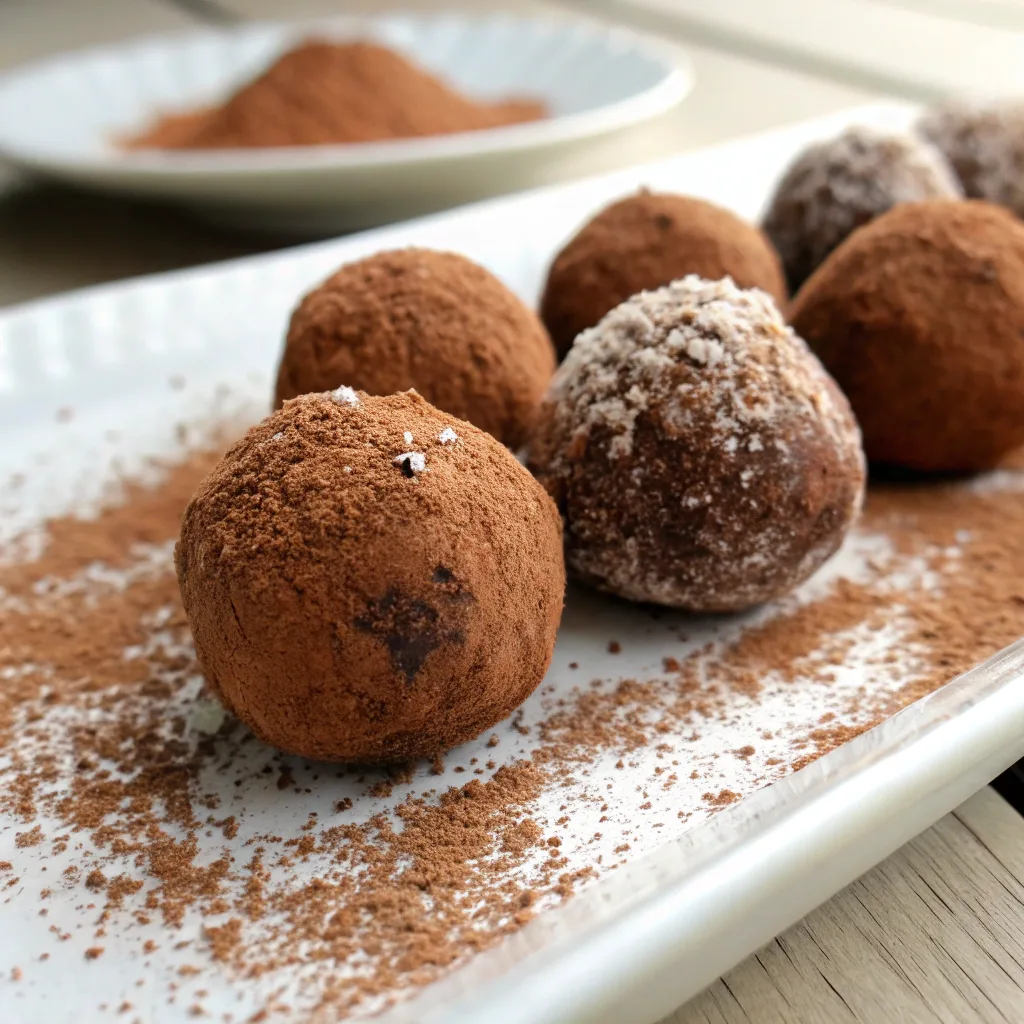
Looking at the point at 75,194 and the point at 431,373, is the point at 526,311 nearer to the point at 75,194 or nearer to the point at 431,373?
the point at 431,373

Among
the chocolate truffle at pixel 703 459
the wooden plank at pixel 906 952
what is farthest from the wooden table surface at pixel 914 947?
the chocolate truffle at pixel 703 459

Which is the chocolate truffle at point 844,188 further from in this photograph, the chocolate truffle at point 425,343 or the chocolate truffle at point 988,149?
the chocolate truffle at point 425,343

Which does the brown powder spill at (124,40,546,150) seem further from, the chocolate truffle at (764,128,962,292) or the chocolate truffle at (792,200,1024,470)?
the chocolate truffle at (792,200,1024,470)

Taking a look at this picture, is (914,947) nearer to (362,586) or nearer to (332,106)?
(362,586)

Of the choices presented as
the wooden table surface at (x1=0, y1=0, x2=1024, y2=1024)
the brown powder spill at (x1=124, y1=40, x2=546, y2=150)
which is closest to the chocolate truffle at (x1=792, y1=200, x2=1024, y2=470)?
the wooden table surface at (x1=0, y1=0, x2=1024, y2=1024)

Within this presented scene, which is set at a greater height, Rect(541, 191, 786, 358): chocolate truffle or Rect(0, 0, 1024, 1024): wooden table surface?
Rect(541, 191, 786, 358): chocolate truffle

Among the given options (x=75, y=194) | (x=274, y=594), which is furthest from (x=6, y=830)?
(x=75, y=194)

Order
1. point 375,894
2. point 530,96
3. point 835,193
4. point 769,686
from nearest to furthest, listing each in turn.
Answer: point 375,894, point 769,686, point 835,193, point 530,96

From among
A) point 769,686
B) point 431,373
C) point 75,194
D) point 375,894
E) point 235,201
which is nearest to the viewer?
point 375,894
